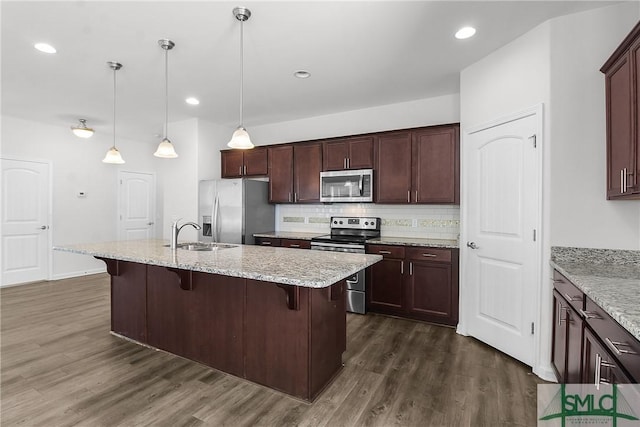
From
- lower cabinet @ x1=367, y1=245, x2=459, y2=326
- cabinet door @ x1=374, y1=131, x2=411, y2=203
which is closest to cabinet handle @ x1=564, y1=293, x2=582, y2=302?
lower cabinet @ x1=367, y1=245, x2=459, y2=326

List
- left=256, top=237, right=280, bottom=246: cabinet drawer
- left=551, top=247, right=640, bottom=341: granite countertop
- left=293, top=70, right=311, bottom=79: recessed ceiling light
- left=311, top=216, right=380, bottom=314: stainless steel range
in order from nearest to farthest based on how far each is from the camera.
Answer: left=551, top=247, right=640, bottom=341: granite countertop, left=293, top=70, right=311, bottom=79: recessed ceiling light, left=311, top=216, right=380, bottom=314: stainless steel range, left=256, top=237, right=280, bottom=246: cabinet drawer

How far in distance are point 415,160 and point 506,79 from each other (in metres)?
1.28

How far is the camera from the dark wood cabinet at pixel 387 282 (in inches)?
143

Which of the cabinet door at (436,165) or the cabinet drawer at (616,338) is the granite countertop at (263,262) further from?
the cabinet door at (436,165)

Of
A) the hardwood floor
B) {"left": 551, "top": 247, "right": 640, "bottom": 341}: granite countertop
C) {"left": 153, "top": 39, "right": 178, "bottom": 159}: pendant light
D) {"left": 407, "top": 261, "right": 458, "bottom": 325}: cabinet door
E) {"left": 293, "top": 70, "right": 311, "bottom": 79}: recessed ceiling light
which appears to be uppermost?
{"left": 293, "top": 70, "right": 311, "bottom": 79}: recessed ceiling light

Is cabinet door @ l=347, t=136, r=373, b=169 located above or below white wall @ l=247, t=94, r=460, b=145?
below

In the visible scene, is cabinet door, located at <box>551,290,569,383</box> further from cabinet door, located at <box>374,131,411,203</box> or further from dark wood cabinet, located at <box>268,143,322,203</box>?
dark wood cabinet, located at <box>268,143,322,203</box>

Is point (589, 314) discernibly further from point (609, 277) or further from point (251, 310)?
point (251, 310)

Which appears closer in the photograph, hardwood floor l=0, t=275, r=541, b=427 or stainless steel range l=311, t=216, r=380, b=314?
hardwood floor l=0, t=275, r=541, b=427

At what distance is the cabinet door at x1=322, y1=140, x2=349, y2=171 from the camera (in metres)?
4.25

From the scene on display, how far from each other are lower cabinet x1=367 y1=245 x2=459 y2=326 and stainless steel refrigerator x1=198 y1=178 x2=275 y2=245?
1.86 meters

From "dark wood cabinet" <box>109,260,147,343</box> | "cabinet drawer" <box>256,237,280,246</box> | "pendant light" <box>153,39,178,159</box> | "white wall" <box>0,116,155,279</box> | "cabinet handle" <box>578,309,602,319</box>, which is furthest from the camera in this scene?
"white wall" <box>0,116,155,279</box>

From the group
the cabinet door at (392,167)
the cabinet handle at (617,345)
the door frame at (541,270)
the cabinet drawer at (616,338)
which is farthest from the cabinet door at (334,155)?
the cabinet handle at (617,345)

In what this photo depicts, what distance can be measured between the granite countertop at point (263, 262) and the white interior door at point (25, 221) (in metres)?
3.53
